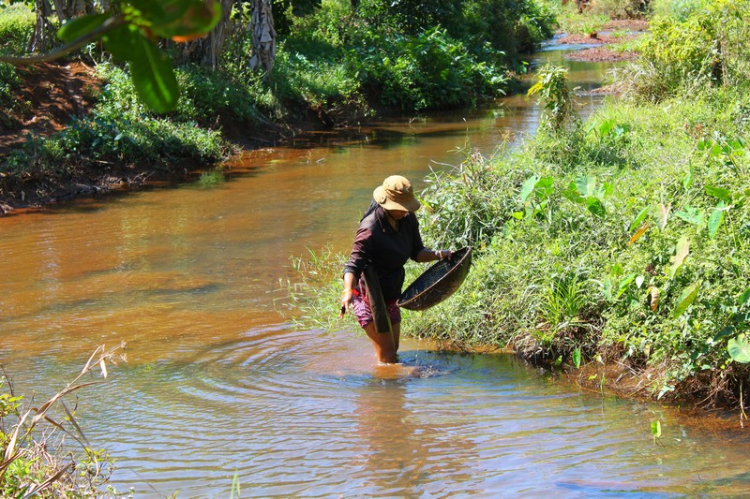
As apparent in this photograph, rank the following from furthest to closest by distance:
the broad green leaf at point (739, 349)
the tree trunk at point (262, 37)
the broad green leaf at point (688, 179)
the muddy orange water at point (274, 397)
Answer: the tree trunk at point (262, 37) < the broad green leaf at point (688, 179) < the broad green leaf at point (739, 349) < the muddy orange water at point (274, 397)

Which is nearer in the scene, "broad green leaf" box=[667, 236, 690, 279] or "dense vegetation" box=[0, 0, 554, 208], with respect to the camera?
"broad green leaf" box=[667, 236, 690, 279]

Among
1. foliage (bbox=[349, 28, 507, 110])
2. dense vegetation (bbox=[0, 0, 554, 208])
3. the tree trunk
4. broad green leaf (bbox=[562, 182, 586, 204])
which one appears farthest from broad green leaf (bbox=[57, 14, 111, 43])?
foliage (bbox=[349, 28, 507, 110])

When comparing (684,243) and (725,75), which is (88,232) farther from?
(725,75)

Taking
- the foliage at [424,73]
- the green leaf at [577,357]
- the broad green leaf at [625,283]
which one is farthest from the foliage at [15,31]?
the broad green leaf at [625,283]

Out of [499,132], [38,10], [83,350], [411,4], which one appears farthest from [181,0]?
[411,4]

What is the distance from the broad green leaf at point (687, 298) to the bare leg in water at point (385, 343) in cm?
192

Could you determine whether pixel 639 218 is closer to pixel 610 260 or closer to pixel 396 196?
pixel 610 260

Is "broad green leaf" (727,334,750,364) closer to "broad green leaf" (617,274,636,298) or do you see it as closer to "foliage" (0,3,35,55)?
"broad green leaf" (617,274,636,298)

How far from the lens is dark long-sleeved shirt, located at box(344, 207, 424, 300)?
569 centimetres

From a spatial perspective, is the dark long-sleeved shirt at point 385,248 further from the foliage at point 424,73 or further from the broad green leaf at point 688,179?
the foliage at point 424,73

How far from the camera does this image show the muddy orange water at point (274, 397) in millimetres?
4387

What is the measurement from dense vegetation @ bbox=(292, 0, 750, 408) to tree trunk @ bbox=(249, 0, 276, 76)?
9.50m

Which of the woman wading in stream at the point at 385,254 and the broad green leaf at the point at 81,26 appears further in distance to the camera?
the woman wading in stream at the point at 385,254

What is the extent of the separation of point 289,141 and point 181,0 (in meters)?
15.3
